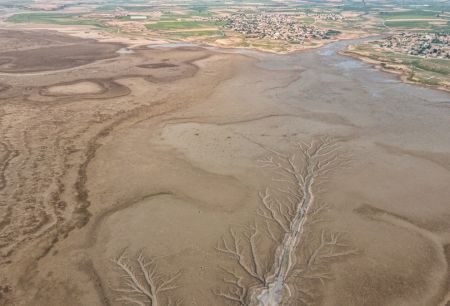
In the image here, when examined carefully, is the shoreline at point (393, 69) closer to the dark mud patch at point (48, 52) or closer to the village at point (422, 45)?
the village at point (422, 45)

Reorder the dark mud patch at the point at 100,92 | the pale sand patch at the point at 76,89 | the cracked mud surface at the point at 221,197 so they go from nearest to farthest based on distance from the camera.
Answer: the cracked mud surface at the point at 221,197, the dark mud patch at the point at 100,92, the pale sand patch at the point at 76,89

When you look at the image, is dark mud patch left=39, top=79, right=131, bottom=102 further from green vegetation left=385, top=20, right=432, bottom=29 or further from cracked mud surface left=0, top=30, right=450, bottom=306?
green vegetation left=385, top=20, right=432, bottom=29

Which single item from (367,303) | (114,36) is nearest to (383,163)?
(367,303)

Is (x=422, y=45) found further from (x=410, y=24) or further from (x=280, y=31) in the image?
(x=410, y=24)

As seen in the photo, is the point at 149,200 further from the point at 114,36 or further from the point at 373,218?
the point at 114,36

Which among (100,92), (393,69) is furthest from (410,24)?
(100,92)

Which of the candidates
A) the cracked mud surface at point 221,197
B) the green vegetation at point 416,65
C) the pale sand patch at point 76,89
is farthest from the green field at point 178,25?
the cracked mud surface at point 221,197
